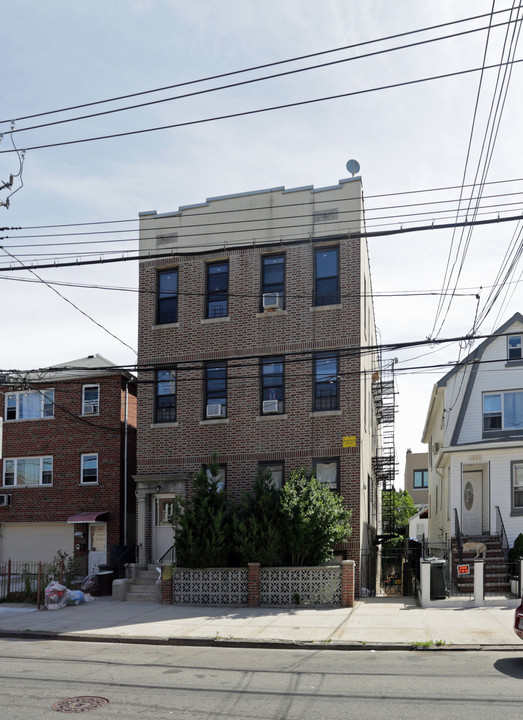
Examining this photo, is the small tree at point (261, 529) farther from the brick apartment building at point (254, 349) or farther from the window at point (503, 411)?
the window at point (503, 411)

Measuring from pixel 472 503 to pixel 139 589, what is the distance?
1159cm

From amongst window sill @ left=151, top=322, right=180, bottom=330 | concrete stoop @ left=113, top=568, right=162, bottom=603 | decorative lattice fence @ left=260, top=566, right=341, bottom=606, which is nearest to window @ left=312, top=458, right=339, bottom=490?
decorative lattice fence @ left=260, top=566, right=341, bottom=606

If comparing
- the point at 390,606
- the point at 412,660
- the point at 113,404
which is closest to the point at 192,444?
the point at 113,404

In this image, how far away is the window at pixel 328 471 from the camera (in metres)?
20.9

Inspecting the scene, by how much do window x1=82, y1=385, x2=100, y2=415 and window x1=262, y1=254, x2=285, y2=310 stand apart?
8.23 meters

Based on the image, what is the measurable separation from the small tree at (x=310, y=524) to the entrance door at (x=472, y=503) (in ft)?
22.9

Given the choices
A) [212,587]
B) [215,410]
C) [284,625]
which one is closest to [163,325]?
[215,410]

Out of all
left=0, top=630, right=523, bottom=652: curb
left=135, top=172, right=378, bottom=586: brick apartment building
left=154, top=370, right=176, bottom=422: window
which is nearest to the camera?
left=0, top=630, right=523, bottom=652: curb

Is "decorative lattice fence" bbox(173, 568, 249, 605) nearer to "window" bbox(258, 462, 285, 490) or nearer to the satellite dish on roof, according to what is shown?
"window" bbox(258, 462, 285, 490)

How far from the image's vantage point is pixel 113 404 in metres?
26.5

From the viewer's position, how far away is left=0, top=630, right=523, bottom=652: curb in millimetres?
12758

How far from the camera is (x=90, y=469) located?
26516 millimetres

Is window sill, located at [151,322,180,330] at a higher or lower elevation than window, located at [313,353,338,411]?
higher

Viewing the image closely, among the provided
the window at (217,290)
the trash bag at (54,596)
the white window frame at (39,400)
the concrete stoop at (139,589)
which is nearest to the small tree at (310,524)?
the concrete stoop at (139,589)
